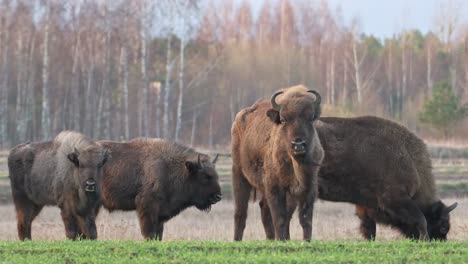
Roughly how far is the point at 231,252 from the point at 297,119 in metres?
2.77

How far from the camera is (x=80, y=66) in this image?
6231 cm

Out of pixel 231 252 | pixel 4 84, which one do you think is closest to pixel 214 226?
pixel 231 252

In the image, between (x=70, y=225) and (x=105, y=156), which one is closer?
(x=70, y=225)

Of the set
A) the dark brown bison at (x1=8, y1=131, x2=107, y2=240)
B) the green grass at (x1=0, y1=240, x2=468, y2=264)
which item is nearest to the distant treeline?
the dark brown bison at (x1=8, y1=131, x2=107, y2=240)

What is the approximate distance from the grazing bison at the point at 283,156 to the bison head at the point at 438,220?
254cm

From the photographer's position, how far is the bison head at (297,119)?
44.1ft

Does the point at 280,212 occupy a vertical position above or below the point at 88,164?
below

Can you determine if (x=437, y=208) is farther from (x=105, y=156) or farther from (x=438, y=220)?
(x=105, y=156)

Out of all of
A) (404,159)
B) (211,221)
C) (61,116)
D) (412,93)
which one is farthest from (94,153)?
(412,93)

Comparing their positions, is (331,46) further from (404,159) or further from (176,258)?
(176,258)

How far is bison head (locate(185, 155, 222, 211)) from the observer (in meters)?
17.6

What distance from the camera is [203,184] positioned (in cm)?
1766

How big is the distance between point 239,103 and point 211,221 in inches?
2165

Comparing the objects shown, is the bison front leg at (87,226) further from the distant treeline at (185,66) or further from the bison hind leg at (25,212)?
the distant treeline at (185,66)
